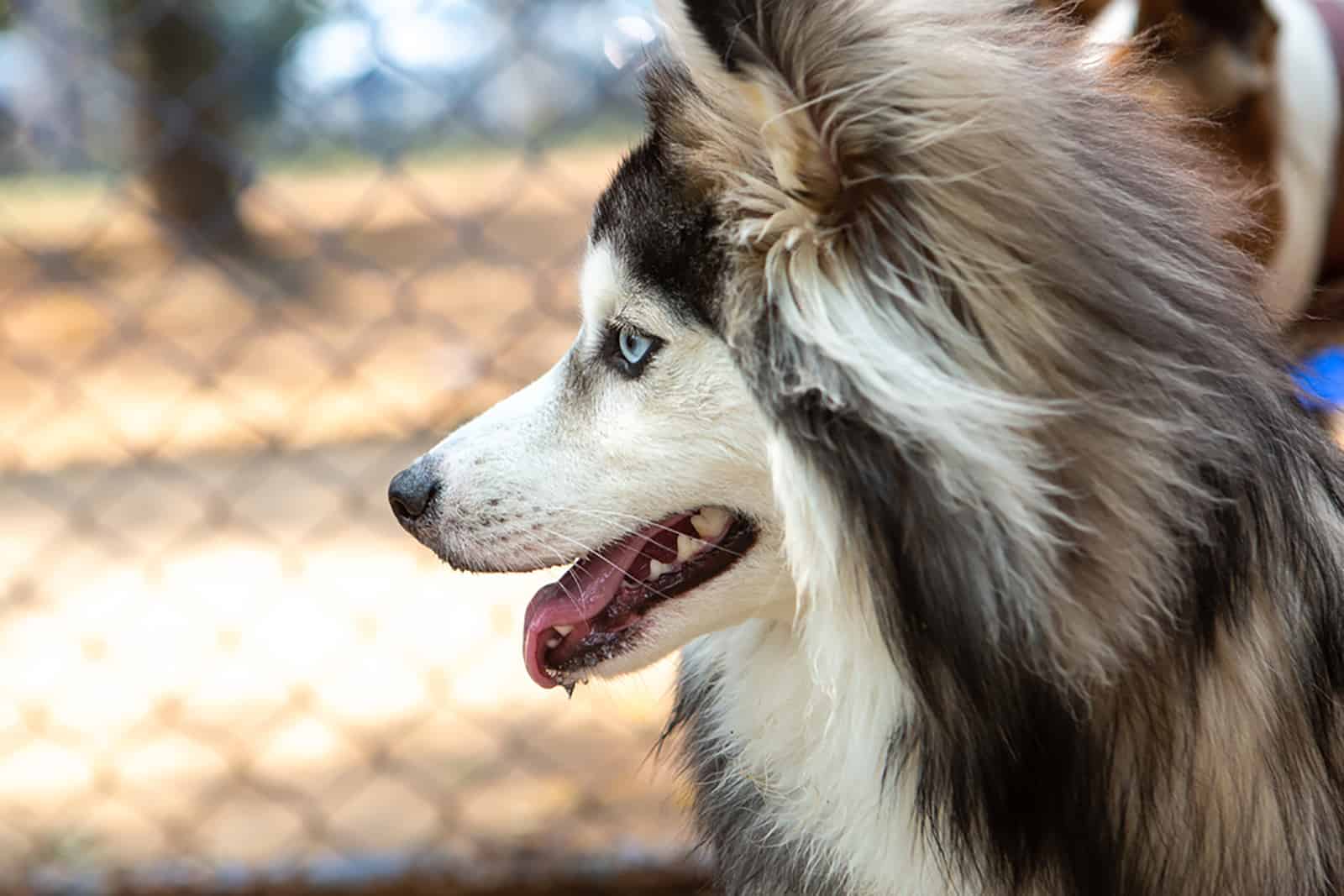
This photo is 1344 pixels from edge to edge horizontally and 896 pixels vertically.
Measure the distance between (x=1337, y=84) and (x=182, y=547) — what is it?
10.1ft

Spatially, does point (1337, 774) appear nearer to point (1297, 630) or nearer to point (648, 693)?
point (1297, 630)

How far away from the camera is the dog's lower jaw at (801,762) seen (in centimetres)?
118

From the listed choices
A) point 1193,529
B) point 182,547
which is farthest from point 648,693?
point 1193,529

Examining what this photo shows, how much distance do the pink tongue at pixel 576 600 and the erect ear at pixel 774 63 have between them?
1.36 feet

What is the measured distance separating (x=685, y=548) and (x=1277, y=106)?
948 mm

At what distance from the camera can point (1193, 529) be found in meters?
1.11

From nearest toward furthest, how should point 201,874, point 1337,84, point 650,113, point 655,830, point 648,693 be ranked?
point 650,113 < point 1337,84 < point 201,874 < point 655,830 < point 648,693

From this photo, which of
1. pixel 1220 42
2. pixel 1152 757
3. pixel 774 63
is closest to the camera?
pixel 774 63

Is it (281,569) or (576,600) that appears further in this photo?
(281,569)

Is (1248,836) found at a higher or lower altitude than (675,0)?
lower

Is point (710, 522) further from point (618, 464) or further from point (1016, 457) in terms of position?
point (1016, 457)

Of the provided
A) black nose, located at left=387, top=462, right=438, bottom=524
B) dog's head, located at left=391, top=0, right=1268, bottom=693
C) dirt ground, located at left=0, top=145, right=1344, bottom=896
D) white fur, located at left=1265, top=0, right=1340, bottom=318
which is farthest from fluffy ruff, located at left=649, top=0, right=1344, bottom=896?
dirt ground, located at left=0, top=145, right=1344, bottom=896

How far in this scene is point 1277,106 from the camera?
1.64 meters

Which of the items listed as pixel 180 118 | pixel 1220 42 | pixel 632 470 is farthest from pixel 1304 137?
pixel 180 118
